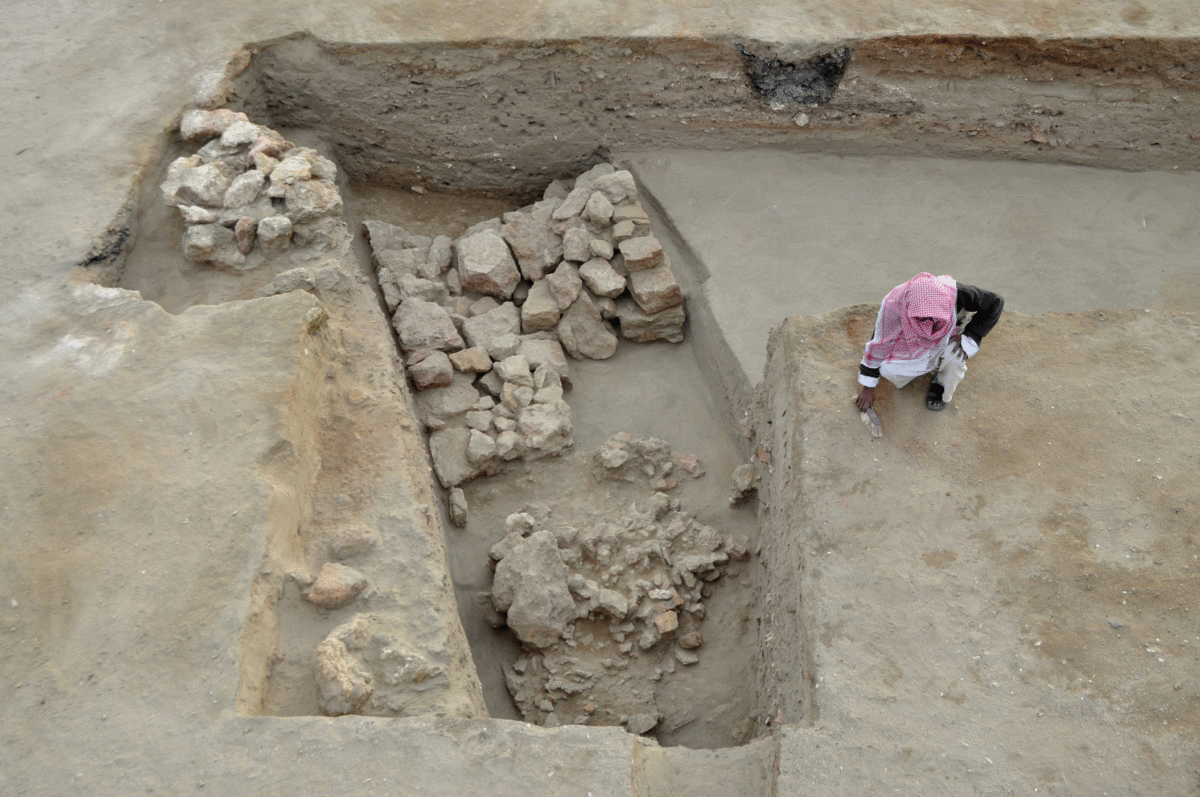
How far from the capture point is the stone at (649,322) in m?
5.26

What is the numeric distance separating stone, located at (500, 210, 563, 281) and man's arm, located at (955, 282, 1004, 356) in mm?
2584

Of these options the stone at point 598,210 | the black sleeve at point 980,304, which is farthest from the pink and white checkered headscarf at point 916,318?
the stone at point 598,210

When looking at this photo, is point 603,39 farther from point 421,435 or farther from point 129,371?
point 129,371

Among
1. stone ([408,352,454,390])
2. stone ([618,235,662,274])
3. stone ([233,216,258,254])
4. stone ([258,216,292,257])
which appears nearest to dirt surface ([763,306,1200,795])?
stone ([618,235,662,274])

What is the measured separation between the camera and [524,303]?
17.5 feet

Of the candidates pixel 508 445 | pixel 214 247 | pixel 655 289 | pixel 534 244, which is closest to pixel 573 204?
pixel 534 244

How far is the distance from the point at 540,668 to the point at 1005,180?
4.15 meters

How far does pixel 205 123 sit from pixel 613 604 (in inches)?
138

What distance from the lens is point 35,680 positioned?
9.70 ft

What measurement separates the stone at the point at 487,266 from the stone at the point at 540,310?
16 cm

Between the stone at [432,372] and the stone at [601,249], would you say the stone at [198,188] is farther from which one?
the stone at [601,249]

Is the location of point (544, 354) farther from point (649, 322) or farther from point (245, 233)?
point (245, 233)

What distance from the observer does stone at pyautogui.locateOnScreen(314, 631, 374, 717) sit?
3.01 metres

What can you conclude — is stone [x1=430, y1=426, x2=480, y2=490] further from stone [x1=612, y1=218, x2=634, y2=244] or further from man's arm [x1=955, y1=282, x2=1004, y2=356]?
man's arm [x1=955, y1=282, x2=1004, y2=356]
